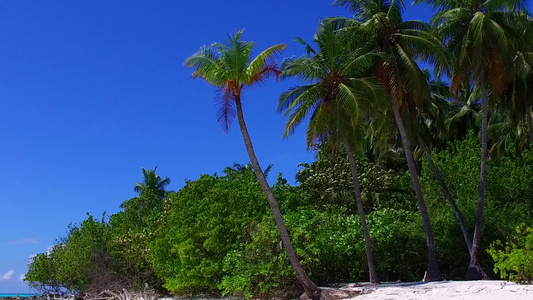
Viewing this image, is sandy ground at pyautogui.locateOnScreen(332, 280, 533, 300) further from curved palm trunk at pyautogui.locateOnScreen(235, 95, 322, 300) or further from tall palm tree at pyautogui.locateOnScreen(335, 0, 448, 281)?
tall palm tree at pyautogui.locateOnScreen(335, 0, 448, 281)

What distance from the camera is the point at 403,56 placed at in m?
21.1

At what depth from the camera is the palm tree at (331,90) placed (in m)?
19.8

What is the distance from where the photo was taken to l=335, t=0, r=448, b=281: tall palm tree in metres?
20.8

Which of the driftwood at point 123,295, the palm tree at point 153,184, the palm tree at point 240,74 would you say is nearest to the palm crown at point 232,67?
the palm tree at point 240,74

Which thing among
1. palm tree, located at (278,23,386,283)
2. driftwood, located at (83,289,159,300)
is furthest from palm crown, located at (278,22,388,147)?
driftwood, located at (83,289,159,300)

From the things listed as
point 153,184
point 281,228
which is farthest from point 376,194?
point 153,184

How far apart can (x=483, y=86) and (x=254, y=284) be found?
11.7 meters

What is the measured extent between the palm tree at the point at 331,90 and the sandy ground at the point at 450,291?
2.83 metres

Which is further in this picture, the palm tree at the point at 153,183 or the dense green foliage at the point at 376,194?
the palm tree at the point at 153,183

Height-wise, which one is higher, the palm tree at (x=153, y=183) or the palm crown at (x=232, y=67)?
the palm tree at (x=153, y=183)

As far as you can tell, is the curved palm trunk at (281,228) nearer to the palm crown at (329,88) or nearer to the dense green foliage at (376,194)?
the dense green foliage at (376,194)

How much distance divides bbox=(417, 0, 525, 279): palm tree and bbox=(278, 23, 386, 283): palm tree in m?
3.81

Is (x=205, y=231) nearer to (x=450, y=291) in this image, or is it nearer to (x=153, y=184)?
(x=450, y=291)

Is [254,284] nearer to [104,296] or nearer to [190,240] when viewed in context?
[190,240]
